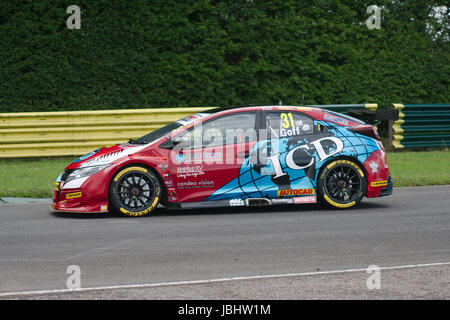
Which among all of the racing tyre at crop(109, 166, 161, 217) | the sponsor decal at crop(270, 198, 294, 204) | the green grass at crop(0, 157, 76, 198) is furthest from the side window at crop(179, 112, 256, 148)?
the green grass at crop(0, 157, 76, 198)

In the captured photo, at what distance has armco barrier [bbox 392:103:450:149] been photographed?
18125 mm

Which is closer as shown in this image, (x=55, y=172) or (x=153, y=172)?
(x=153, y=172)

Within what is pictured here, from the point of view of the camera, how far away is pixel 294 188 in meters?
10.1

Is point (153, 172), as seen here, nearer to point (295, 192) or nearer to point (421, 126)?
point (295, 192)

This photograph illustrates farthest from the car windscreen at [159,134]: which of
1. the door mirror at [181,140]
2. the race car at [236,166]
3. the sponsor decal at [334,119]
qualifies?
the sponsor decal at [334,119]

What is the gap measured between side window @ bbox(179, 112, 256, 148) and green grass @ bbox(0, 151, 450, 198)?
10.4ft

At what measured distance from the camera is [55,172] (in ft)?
46.1

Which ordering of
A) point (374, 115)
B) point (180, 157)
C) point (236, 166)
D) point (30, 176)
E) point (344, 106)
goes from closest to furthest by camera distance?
point (180, 157) → point (236, 166) → point (374, 115) → point (30, 176) → point (344, 106)

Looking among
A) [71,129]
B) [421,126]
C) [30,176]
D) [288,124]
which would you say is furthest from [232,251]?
[421,126]

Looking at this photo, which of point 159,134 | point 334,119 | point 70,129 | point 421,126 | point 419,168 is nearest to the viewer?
point 159,134

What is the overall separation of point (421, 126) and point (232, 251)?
1197cm

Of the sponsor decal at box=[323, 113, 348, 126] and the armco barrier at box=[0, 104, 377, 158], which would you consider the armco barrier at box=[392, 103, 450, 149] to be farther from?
the sponsor decal at box=[323, 113, 348, 126]
